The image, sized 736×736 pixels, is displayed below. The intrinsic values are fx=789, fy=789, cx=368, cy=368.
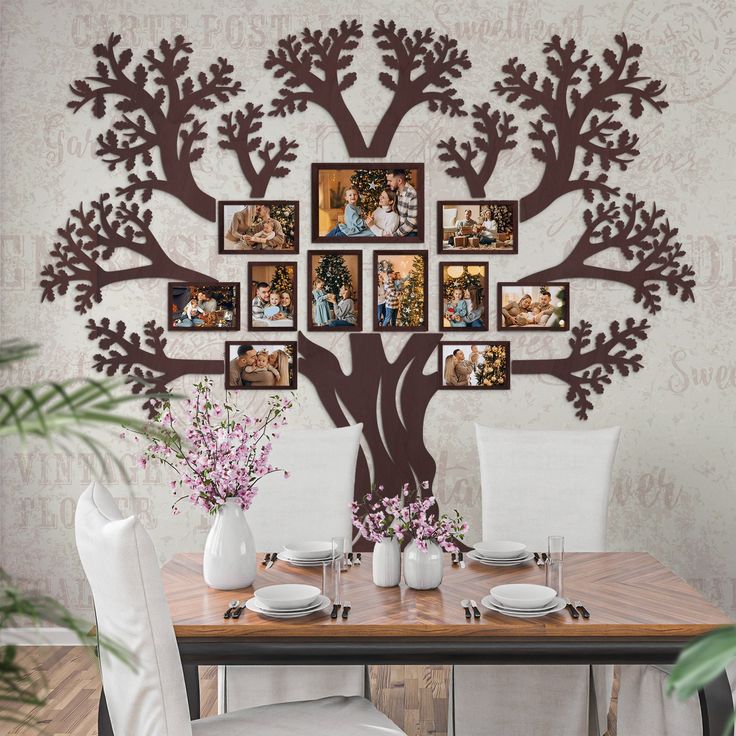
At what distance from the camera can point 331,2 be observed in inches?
133

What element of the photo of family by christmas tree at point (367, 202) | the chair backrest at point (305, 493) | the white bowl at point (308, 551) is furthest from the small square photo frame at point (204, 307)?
the white bowl at point (308, 551)

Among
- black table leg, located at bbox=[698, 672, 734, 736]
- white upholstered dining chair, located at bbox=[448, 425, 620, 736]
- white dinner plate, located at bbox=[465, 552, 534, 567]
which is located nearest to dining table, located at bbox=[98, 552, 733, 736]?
black table leg, located at bbox=[698, 672, 734, 736]

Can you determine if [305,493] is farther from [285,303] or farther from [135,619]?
[135,619]

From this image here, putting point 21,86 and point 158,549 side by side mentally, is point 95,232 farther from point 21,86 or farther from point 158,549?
point 158,549

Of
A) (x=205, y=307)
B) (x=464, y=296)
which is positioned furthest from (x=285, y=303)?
(x=464, y=296)

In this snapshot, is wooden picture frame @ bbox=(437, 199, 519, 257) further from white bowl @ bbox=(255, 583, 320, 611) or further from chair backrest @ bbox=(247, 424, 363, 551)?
white bowl @ bbox=(255, 583, 320, 611)

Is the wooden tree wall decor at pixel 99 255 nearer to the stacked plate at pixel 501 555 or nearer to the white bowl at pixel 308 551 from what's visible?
the white bowl at pixel 308 551

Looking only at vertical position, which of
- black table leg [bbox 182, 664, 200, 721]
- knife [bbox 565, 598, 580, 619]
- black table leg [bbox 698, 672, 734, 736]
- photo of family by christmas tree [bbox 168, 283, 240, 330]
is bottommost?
black table leg [bbox 182, 664, 200, 721]

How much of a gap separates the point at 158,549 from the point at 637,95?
2.85 metres

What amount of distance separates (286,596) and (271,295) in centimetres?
181

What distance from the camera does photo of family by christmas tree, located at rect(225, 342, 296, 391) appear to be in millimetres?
3420

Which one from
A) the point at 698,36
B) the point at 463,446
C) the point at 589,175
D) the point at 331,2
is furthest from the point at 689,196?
the point at 331,2

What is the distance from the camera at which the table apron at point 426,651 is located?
168 cm

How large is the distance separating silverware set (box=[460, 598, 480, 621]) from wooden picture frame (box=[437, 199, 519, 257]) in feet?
6.05
